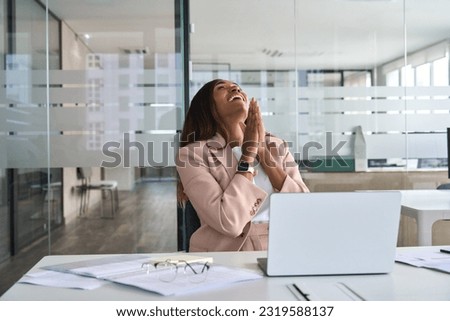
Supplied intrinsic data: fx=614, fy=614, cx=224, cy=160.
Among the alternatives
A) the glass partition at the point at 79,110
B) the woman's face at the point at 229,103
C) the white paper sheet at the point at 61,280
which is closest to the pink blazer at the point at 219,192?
the woman's face at the point at 229,103

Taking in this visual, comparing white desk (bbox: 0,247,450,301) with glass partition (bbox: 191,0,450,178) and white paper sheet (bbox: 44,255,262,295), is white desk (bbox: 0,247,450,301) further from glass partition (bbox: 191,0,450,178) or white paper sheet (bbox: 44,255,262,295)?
glass partition (bbox: 191,0,450,178)

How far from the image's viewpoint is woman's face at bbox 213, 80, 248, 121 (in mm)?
2490

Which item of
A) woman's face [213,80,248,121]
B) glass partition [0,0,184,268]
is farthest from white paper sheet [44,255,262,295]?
glass partition [0,0,184,268]

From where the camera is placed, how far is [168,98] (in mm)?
4656

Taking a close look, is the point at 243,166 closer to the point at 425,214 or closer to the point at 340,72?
the point at 425,214

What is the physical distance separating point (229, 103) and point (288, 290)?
121cm

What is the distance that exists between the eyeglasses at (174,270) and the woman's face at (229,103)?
3.16 feet

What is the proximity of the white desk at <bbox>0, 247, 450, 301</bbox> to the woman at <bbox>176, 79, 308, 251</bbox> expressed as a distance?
28.0 inches

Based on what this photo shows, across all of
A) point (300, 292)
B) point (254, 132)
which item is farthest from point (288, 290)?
point (254, 132)

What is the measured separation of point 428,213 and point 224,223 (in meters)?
1.29

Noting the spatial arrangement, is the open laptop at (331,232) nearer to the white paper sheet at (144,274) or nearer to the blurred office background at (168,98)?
the white paper sheet at (144,274)
